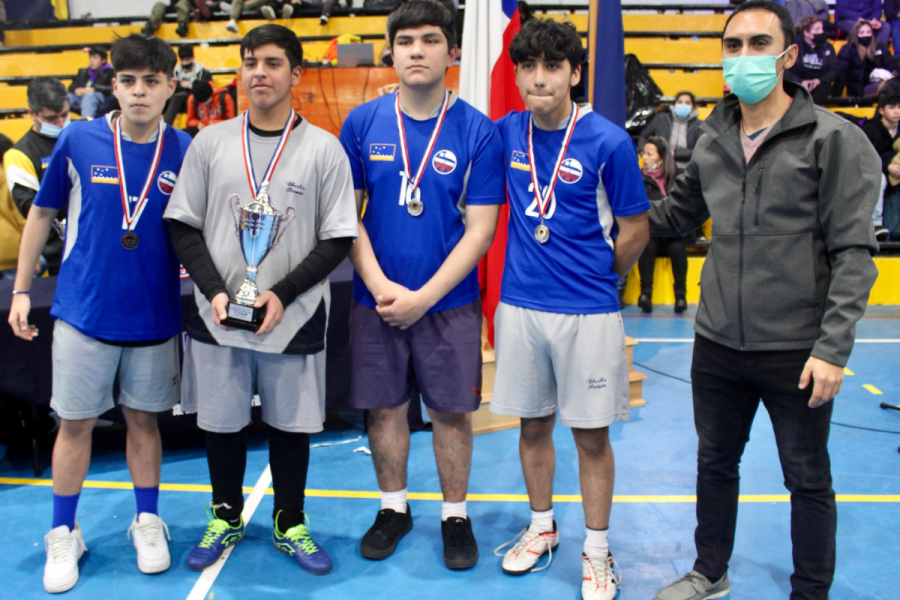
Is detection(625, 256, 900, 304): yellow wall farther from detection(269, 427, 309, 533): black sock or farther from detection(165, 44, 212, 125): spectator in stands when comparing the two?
detection(165, 44, 212, 125): spectator in stands

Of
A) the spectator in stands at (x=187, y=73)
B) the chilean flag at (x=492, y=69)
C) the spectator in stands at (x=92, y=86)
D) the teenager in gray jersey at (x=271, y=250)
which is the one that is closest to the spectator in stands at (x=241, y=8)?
the spectator in stands at (x=187, y=73)

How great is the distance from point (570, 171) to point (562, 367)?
0.70m

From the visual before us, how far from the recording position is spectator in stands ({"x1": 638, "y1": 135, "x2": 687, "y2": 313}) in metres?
6.88

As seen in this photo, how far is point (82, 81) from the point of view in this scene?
10.5 meters

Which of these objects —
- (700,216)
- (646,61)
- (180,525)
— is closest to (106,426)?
(180,525)

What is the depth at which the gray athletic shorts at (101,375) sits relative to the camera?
8.18ft

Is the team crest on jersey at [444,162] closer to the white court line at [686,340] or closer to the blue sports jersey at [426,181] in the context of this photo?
the blue sports jersey at [426,181]

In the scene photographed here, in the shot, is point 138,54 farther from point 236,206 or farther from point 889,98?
point 889,98

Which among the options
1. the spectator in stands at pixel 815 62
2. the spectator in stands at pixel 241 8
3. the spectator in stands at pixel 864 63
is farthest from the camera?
the spectator in stands at pixel 241 8

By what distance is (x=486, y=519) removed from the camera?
309cm

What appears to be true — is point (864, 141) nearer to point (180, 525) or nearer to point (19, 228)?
point (180, 525)

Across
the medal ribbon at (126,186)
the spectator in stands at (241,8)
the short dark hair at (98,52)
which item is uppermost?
the spectator in stands at (241,8)

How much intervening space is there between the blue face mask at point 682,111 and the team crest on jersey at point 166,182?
22.9ft

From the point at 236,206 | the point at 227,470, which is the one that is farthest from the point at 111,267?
the point at 227,470
